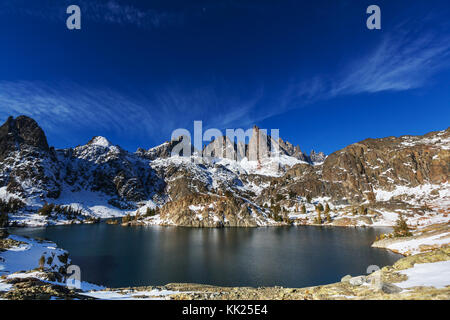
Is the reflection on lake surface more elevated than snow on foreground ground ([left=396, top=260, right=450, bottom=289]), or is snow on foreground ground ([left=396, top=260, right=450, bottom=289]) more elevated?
snow on foreground ground ([left=396, top=260, right=450, bottom=289])

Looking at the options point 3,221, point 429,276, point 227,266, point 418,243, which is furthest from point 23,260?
point 3,221

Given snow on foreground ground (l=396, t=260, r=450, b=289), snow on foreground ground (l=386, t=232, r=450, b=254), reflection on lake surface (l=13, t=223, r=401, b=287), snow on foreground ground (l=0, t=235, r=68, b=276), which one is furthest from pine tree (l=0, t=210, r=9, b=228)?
snow on foreground ground (l=386, t=232, r=450, b=254)

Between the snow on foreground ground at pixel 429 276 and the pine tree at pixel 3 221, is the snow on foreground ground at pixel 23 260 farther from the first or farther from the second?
the pine tree at pixel 3 221

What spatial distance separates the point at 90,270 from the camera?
162ft

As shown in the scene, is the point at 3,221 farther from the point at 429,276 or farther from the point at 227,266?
the point at 429,276

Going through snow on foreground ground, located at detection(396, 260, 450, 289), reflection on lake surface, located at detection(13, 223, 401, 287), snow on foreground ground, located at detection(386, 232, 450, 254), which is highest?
snow on foreground ground, located at detection(396, 260, 450, 289)

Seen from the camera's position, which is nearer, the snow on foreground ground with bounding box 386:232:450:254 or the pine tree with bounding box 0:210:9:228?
the snow on foreground ground with bounding box 386:232:450:254

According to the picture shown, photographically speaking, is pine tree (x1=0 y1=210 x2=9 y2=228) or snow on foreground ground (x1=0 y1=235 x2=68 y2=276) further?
pine tree (x1=0 y1=210 x2=9 y2=228)

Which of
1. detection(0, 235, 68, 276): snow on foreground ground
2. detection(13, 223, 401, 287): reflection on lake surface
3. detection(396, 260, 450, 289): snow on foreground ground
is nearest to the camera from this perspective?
detection(396, 260, 450, 289): snow on foreground ground

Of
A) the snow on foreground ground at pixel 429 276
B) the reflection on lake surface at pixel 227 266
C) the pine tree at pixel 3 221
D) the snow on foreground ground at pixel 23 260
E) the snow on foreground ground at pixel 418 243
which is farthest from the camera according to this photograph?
the pine tree at pixel 3 221

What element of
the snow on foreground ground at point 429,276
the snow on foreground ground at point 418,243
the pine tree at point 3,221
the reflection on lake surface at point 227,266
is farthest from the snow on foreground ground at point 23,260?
the pine tree at point 3,221

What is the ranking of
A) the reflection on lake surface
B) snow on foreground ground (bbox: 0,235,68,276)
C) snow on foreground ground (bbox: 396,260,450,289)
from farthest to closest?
1. the reflection on lake surface
2. snow on foreground ground (bbox: 0,235,68,276)
3. snow on foreground ground (bbox: 396,260,450,289)

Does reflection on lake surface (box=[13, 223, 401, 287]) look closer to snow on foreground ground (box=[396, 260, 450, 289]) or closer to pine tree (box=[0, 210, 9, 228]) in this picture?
snow on foreground ground (box=[396, 260, 450, 289])
